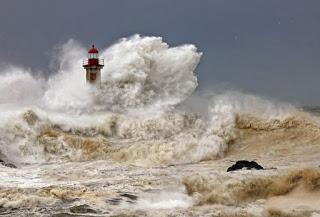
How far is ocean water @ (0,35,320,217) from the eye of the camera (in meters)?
12.3

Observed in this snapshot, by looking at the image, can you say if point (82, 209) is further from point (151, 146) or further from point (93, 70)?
point (93, 70)

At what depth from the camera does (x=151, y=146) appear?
70.6 feet

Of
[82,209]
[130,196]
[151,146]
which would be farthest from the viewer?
[151,146]

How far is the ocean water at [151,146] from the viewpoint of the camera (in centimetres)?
1230

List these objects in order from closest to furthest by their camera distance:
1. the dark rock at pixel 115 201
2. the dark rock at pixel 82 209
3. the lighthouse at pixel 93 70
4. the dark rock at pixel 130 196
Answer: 1. the dark rock at pixel 82 209
2. the dark rock at pixel 115 201
3. the dark rock at pixel 130 196
4. the lighthouse at pixel 93 70

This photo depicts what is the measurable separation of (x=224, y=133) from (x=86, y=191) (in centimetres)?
1080

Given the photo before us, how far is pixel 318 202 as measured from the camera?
1223cm

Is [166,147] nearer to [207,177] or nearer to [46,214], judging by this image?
[207,177]

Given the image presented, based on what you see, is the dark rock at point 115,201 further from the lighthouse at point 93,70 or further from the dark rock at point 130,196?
the lighthouse at point 93,70

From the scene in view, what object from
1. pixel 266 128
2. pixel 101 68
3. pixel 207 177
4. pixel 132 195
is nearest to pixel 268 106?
pixel 266 128

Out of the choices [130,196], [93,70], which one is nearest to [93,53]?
[93,70]

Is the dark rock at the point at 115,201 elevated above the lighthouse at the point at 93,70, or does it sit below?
below

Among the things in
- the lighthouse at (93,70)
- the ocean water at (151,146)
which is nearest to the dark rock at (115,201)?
the ocean water at (151,146)

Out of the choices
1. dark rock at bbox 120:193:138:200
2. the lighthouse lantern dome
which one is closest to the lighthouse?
the lighthouse lantern dome
